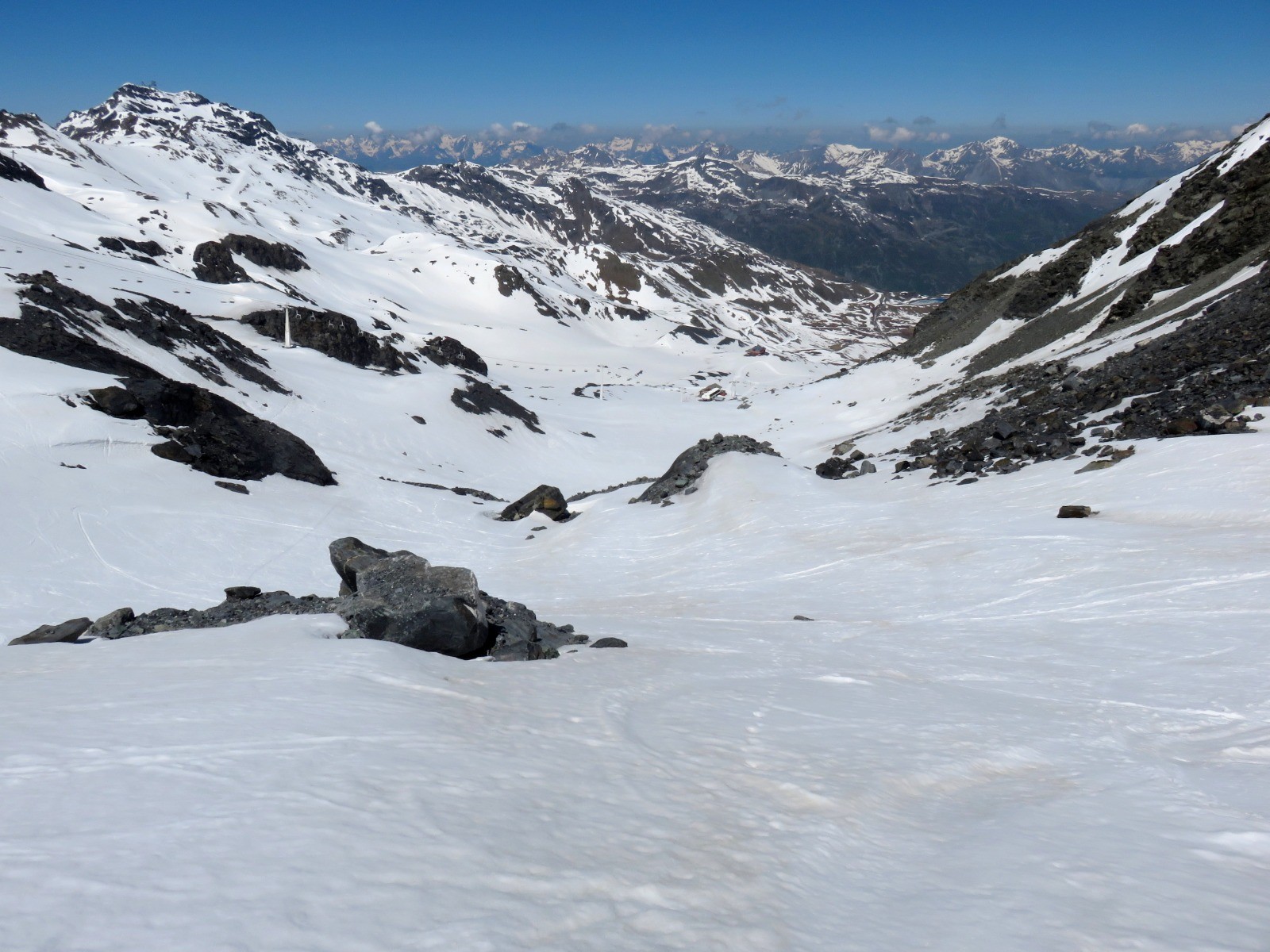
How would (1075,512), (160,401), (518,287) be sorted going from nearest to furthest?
(1075,512)
(160,401)
(518,287)

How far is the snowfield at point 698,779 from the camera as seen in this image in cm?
355

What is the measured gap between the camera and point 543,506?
97.6 ft

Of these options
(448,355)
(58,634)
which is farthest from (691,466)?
(448,355)

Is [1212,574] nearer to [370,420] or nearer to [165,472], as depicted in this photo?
[165,472]

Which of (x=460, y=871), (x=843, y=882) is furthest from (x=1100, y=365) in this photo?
(x=460, y=871)

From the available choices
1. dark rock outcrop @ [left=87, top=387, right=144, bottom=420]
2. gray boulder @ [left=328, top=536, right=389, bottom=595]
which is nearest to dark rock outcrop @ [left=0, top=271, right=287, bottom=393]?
A: dark rock outcrop @ [left=87, top=387, right=144, bottom=420]

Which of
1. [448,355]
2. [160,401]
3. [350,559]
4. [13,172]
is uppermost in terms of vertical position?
[13,172]

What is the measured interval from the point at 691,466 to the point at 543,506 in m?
6.50

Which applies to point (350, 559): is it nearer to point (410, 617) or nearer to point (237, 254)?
point (410, 617)

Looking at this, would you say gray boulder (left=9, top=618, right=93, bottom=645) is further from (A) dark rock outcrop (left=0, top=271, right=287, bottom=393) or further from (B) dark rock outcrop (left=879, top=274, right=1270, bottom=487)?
(A) dark rock outcrop (left=0, top=271, right=287, bottom=393)

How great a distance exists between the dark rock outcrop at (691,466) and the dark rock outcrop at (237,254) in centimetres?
10037

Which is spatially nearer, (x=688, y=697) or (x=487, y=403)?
Result: (x=688, y=697)

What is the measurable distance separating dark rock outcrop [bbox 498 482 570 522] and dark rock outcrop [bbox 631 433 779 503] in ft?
10.5

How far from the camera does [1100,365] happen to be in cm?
2733
